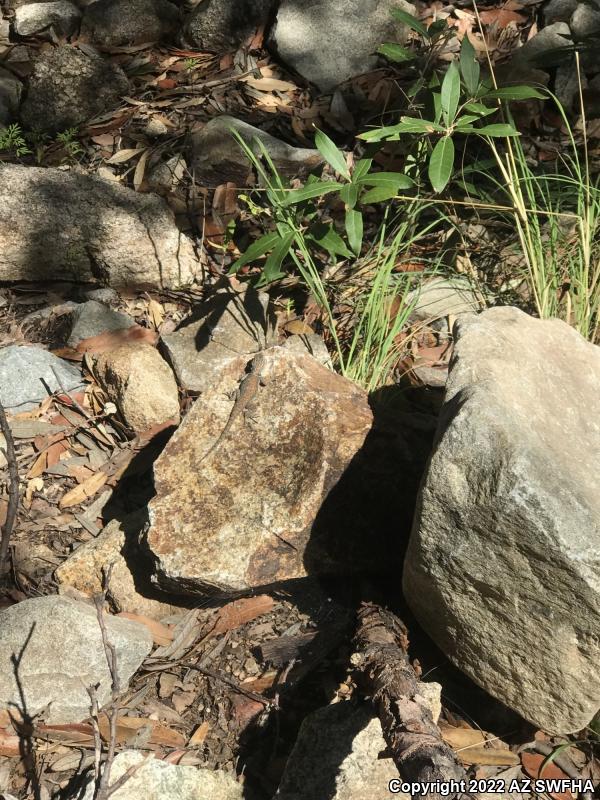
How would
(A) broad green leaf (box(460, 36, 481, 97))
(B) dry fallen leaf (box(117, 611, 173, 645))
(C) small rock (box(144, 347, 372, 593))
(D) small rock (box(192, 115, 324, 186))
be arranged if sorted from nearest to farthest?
(C) small rock (box(144, 347, 372, 593)) → (B) dry fallen leaf (box(117, 611, 173, 645)) → (A) broad green leaf (box(460, 36, 481, 97)) → (D) small rock (box(192, 115, 324, 186))

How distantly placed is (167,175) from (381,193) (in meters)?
1.69

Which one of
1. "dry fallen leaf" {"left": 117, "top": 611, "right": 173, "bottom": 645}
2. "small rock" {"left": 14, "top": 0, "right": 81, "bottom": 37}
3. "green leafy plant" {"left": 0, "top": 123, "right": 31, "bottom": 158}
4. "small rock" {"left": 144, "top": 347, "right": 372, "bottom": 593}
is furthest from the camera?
"small rock" {"left": 14, "top": 0, "right": 81, "bottom": 37}

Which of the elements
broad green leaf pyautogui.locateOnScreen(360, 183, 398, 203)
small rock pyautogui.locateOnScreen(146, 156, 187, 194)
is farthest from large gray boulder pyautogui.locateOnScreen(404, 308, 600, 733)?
small rock pyautogui.locateOnScreen(146, 156, 187, 194)

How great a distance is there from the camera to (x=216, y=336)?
11.4 feet

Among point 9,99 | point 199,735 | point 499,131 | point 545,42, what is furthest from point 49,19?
point 199,735

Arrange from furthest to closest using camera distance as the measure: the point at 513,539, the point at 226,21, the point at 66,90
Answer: the point at 226,21 < the point at 66,90 < the point at 513,539

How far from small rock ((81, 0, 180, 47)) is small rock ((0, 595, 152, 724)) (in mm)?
3847

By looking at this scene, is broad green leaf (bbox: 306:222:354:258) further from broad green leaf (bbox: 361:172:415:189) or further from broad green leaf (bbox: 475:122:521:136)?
broad green leaf (bbox: 475:122:521:136)

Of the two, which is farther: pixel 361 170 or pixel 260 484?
pixel 361 170

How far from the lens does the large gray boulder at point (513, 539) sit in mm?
1830

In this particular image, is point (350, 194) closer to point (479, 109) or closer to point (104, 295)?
point (479, 109)

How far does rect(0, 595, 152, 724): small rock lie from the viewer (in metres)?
2.40

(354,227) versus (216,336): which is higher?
(354,227)

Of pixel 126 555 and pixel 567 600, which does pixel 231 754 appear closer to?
pixel 126 555
